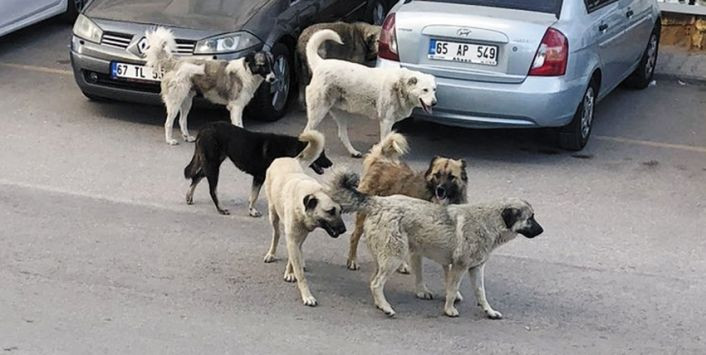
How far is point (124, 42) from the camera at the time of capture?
11336mm

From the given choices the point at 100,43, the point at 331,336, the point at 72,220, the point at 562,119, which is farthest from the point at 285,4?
the point at 331,336

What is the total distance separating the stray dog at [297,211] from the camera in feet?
23.9

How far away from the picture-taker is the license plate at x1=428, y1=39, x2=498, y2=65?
10.2 meters

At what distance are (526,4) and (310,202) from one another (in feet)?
13.4

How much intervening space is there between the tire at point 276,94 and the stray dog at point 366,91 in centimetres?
100

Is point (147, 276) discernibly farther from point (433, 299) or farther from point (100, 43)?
point (100, 43)

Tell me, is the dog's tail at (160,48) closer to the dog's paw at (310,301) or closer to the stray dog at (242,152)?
the stray dog at (242,152)

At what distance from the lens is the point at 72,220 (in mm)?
8898


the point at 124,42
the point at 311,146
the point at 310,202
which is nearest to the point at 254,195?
the point at 311,146

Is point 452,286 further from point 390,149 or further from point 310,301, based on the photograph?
point 390,149

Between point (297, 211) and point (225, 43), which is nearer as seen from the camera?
point (297, 211)

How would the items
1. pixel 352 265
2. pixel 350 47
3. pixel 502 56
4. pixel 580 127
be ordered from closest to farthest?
pixel 352 265, pixel 502 56, pixel 580 127, pixel 350 47

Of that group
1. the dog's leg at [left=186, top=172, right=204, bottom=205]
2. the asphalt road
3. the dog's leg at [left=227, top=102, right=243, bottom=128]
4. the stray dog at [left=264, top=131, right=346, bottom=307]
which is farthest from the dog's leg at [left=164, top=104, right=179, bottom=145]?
the stray dog at [left=264, top=131, right=346, bottom=307]

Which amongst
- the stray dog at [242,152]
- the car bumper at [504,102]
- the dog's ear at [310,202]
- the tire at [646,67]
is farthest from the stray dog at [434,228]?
the tire at [646,67]
